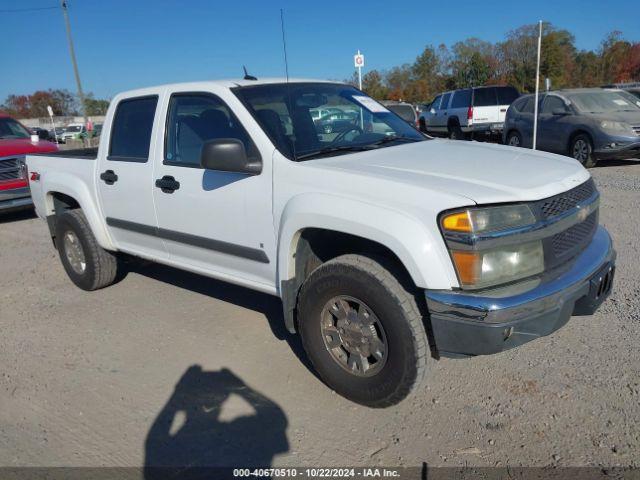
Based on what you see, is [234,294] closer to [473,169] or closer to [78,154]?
[78,154]

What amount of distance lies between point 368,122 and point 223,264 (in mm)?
1514

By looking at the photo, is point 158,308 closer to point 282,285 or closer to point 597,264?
point 282,285

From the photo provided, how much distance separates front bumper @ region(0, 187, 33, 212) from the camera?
8.87m

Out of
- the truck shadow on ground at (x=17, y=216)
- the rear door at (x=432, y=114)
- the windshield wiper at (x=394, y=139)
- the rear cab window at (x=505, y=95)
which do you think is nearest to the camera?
the windshield wiper at (x=394, y=139)

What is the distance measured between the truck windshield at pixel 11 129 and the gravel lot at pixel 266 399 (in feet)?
21.6

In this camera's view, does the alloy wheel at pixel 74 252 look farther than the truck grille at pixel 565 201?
Yes

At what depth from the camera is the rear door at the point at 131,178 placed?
4.27 m

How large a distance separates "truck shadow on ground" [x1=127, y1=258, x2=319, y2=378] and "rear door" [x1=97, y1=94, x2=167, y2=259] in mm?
824

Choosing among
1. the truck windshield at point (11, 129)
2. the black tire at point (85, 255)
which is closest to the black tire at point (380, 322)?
the black tire at point (85, 255)

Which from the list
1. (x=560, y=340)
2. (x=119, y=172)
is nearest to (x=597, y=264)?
(x=560, y=340)

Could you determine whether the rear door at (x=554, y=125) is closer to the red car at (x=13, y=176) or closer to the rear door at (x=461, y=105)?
the rear door at (x=461, y=105)

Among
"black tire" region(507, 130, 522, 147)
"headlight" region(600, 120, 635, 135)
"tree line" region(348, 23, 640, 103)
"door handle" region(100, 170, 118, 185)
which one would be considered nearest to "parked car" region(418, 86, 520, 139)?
"black tire" region(507, 130, 522, 147)

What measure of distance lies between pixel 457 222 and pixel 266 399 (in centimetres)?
160

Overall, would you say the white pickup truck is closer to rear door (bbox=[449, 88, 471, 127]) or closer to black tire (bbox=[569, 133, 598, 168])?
black tire (bbox=[569, 133, 598, 168])
